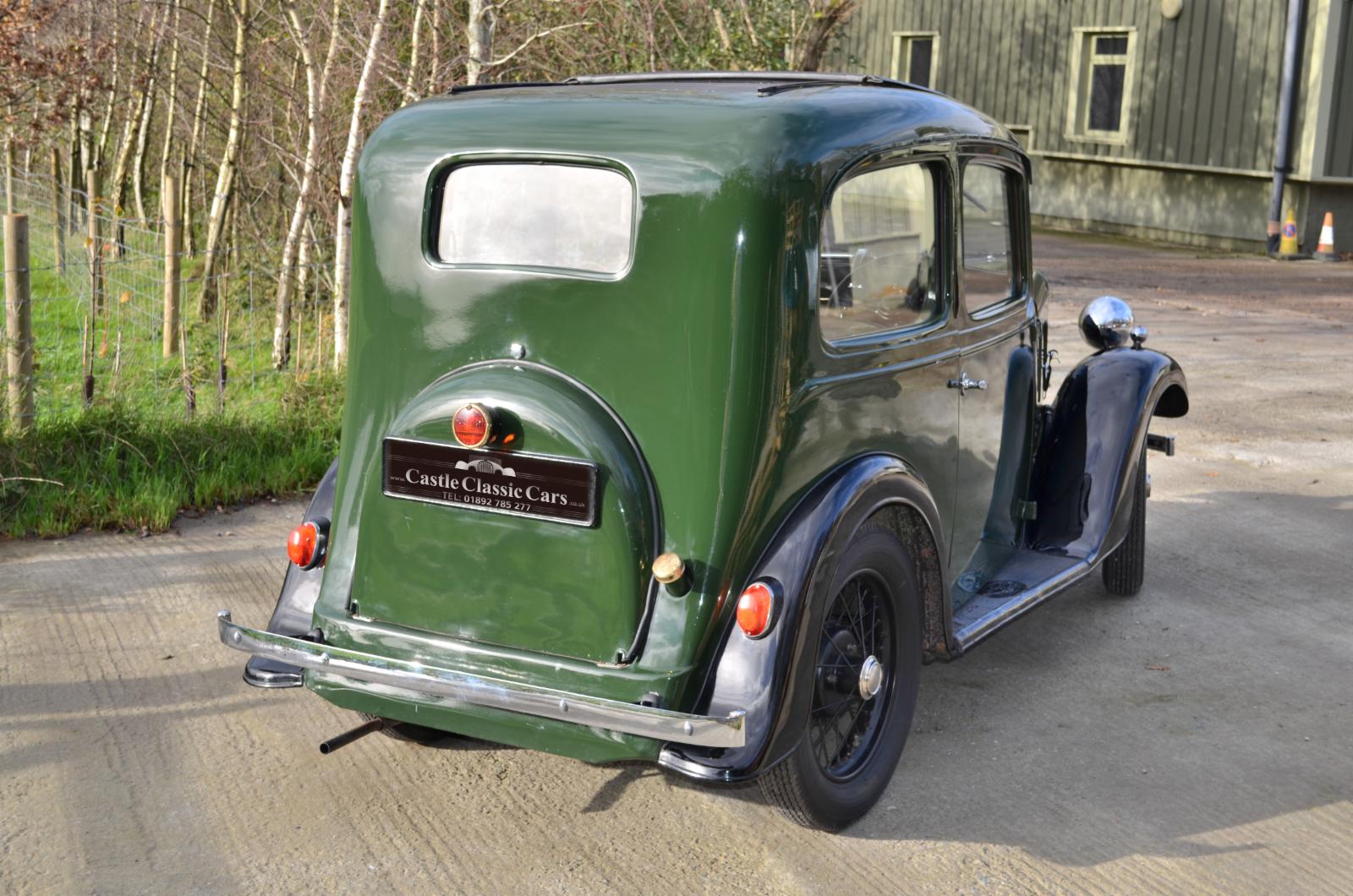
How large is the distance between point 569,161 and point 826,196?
2.17ft

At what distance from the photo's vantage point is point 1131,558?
5562 mm

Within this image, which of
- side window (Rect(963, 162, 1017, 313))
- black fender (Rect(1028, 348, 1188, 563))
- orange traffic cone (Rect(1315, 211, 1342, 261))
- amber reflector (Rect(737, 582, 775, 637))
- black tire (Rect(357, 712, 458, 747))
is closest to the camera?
A: amber reflector (Rect(737, 582, 775, 637))

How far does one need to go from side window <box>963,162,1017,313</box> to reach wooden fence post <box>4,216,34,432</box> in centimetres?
437

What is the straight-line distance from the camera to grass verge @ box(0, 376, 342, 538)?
20.1 feet

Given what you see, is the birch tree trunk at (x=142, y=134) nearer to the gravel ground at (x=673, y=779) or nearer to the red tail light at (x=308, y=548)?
the gravel ground at (x=673, y=779)

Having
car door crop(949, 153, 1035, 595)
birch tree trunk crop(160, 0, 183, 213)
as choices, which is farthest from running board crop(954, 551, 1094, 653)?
birch tree trunk crop(160, 0, 183, 213)

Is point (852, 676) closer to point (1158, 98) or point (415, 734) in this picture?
point (415, 734)

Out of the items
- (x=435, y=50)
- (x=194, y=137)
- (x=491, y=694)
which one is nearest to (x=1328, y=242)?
(x=435, y=50)

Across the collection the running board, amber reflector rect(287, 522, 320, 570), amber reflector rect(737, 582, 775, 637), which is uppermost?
amber reflector rect(737, 582, 775, 637)

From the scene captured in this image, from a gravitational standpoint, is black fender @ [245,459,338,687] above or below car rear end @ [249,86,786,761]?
below

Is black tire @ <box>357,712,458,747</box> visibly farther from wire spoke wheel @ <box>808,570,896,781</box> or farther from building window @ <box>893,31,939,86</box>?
building window @ <box>893,31,939,86</box>

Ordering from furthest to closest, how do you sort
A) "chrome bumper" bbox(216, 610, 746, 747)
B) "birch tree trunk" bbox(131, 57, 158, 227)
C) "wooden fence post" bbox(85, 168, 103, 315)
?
"birch tree trunk" bbox(131, 57, 158, 227) < "wooden fence post" bbox(85, 168, 103, 315) < "chrome bumper" bbox(216, 610, 746, 747)

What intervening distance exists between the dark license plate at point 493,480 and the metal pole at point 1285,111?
53.3 ft

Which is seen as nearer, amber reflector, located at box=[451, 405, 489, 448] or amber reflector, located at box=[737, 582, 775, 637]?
amber reflector, located at box=[737, 582, 775, 637]
